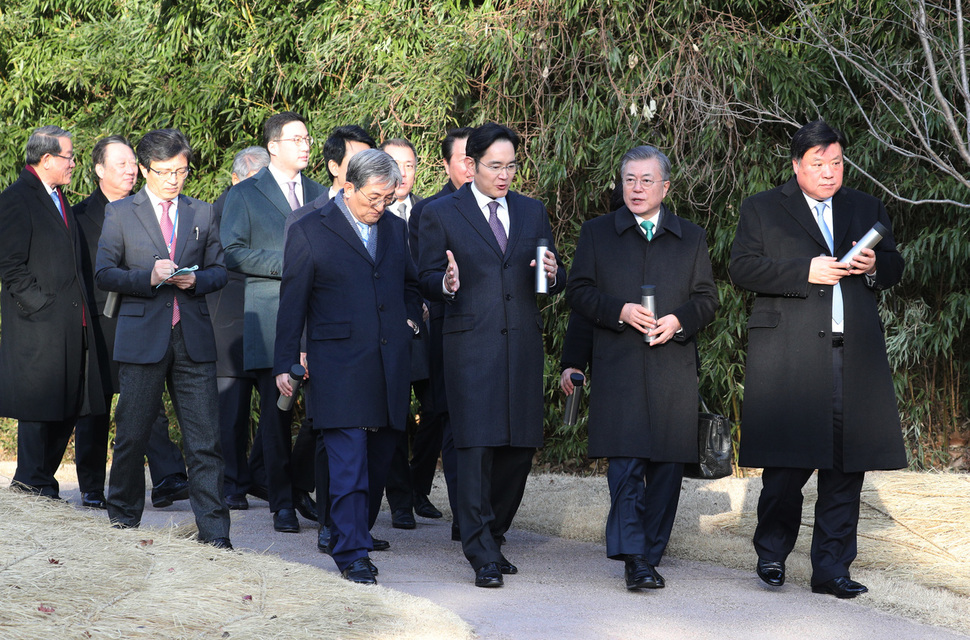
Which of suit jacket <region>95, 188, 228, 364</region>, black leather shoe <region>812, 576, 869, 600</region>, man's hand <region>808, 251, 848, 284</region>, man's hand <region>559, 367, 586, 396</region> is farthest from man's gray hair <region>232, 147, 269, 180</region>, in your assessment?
black leather shoe <region>812, 576, 869, 600</region>

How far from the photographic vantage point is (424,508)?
627 cm

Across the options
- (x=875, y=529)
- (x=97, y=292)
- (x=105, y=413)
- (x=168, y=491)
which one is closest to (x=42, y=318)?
(x=97, y=292)

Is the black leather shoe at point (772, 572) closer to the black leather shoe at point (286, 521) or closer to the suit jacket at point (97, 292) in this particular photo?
the black leather shoe at point (286, 521)

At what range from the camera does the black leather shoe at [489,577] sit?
4469mm

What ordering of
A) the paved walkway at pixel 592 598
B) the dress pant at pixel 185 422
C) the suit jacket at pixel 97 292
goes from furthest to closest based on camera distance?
the suit jacket at pixel 97 292, the dress pant at pixel 185 422, the paved walkway at pixel 592 598

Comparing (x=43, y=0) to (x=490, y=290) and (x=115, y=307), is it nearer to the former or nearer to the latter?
(x=115, y=307)

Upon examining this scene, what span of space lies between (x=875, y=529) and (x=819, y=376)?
51.3 inches

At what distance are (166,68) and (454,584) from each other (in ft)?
20.0

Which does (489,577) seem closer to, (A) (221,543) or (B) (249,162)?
(A) (221,543)

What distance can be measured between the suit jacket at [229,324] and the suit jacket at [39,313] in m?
0.65

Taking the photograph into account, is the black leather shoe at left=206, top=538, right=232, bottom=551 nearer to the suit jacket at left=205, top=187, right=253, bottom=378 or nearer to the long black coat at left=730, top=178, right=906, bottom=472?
the suit jacket at left=205, top=187, right=253, bottom=378

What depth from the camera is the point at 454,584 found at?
14.9ft

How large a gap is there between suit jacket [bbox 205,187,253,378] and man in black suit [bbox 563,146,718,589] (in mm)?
2220

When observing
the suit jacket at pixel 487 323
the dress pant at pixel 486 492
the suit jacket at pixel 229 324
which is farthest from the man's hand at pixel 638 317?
the suit jacket at pixel 229 324
